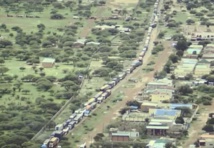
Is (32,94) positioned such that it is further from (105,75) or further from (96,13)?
(96,13)

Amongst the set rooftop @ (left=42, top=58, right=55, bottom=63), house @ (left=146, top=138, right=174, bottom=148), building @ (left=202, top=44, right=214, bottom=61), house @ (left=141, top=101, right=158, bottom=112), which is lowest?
house @ (left=146, top=138, right=174, bottom=148)

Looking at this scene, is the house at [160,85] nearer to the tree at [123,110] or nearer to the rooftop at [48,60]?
the tree at [123,110]

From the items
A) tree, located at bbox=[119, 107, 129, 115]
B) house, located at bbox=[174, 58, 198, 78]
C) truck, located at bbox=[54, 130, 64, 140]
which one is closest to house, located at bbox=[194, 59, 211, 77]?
house, located at bbox=[174, 58, 198, 78]

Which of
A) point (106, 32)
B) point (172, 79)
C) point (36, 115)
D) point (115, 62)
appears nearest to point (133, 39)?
point (106, 32)

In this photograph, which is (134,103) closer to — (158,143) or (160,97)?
(160,97)

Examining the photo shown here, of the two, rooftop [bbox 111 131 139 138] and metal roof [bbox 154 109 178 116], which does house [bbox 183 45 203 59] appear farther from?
rooftop [bbox 111 131 139 138]

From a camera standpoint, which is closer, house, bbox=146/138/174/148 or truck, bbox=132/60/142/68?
A: house, bbox=146/138/174/148
